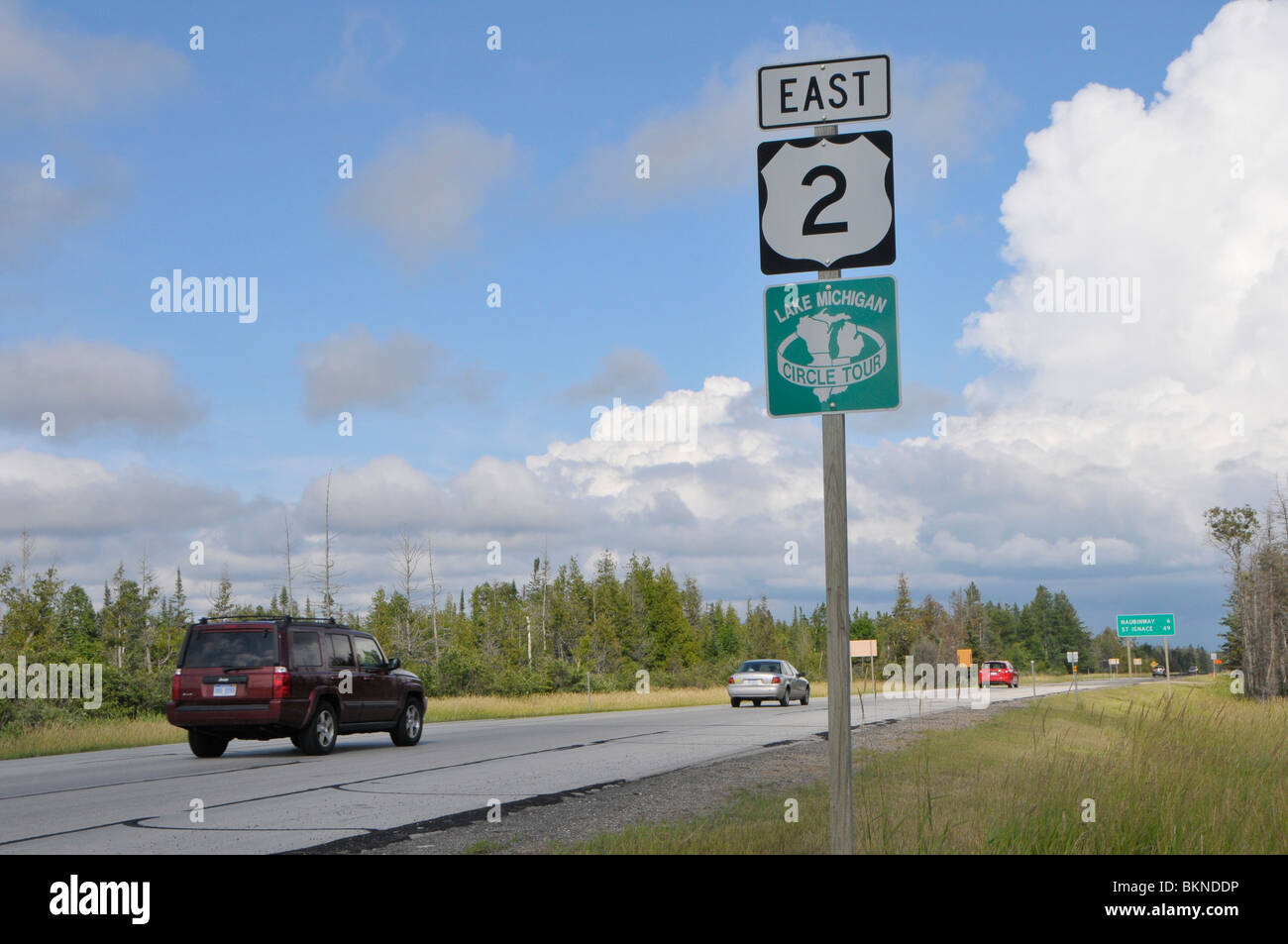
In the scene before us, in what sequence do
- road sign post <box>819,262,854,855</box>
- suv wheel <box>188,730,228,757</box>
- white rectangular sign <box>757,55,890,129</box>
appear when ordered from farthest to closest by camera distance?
suv wheel <box>188,730,228,757</box>, white rectangular sign <box>757,55,890,129</box>, road sign post <box>819,262,854,855</box>

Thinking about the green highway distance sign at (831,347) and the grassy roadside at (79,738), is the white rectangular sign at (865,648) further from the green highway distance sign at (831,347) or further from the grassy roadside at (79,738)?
the green highway distance sign at (831,347)

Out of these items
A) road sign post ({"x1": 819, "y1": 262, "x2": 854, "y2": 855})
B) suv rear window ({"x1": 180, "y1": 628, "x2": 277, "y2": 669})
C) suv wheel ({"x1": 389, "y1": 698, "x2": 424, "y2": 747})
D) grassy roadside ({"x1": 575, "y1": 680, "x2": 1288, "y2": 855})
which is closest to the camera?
road sign post ({"x1": 819, "y1": 262, "x2": 854, "y2": 855})

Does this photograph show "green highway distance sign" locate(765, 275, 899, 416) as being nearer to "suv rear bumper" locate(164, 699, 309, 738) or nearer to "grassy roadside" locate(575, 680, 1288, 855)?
"grassy roadside" locate(575, 680, 1288, 855)

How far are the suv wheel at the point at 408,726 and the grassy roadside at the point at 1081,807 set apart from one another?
28.1 feet

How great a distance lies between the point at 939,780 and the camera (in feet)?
39.8

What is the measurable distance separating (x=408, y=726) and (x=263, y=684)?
3.74m

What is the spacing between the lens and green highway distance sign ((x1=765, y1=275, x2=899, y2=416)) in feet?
16.6

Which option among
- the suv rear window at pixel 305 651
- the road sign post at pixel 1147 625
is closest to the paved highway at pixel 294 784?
the suv rear window at pixel 305 651

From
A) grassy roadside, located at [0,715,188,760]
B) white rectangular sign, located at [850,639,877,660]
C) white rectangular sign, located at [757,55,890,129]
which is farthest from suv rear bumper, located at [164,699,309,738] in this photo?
white rectangular sign, located at [757,55,890,129]

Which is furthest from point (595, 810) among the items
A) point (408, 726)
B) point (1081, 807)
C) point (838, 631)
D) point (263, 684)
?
point (408, 726)

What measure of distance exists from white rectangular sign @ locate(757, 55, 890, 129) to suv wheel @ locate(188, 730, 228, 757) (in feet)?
48.0

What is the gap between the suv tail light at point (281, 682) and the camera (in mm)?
15500
